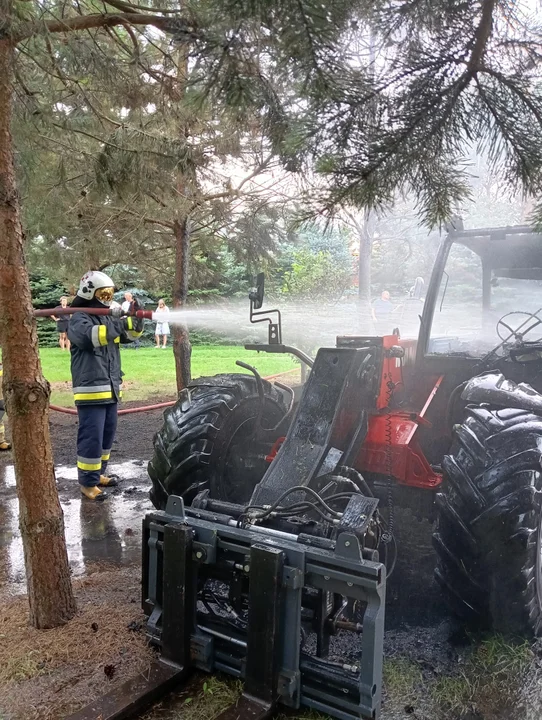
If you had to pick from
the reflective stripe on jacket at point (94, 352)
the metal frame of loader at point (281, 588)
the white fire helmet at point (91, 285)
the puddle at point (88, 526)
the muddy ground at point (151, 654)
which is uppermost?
the white fire helmet at point (91, 285)

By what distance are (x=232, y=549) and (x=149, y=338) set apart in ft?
72.3

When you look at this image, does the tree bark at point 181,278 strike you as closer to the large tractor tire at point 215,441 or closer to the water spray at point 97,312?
the water spray at point 97,312

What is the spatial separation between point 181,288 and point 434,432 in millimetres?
5621

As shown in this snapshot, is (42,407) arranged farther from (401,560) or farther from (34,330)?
(401,560)

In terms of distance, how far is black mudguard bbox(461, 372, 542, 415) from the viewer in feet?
10.9

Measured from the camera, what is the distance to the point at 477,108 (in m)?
2.79

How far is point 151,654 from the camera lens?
3.14 m

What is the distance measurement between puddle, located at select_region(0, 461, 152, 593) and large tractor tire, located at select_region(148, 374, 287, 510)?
84 centimetres

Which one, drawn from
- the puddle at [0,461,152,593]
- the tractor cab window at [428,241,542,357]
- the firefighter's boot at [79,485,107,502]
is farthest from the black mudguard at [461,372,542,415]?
the firefighter's boot at [79,485,107,502]

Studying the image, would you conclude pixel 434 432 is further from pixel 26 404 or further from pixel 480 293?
pixel 26 404

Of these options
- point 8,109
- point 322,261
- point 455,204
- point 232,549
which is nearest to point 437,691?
point 232,549

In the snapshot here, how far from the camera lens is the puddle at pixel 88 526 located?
4.44 meters

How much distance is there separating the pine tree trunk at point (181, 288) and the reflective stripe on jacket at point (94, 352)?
2.79 meters

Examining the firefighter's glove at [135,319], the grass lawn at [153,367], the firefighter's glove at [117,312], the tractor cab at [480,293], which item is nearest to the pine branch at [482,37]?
the tractor cab at [480,293]
